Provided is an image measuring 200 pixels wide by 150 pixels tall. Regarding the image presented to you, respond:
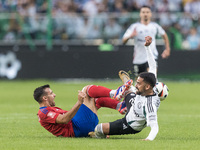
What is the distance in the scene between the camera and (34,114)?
44.3ft

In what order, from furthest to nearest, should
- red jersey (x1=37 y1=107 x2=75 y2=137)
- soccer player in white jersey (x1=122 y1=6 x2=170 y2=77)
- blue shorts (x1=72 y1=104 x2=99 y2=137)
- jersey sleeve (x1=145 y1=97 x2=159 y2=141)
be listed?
soccer player in white jersey (x1=122 y1=6 x2=170 y2=77), blue shorts (x1=72 y1=104 x2=99 y2=137), red jersey (x1=37 y1=107 x2=75 y2=137), jersey sleeve (x1=145 y1=97 x2=159 y2=141)

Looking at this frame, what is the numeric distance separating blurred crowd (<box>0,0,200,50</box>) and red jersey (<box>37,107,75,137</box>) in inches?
515

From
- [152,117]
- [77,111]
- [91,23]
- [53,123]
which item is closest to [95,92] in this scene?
[77,111]

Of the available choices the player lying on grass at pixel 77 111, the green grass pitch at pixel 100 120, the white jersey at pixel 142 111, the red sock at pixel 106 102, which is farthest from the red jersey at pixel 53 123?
the white jersey at pixel 142 111

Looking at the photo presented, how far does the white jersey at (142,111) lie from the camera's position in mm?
8438

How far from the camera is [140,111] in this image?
8.65m

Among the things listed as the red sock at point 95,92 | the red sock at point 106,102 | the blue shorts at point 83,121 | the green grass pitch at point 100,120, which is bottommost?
the green grass pitch at point 100,120

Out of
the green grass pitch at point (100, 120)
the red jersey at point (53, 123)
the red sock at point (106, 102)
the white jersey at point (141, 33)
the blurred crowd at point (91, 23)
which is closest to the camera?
the green grass pitch at point (100, 120)

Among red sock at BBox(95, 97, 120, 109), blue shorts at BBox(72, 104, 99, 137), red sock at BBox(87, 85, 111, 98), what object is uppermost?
red sock at BBox(87, 85, 111, 98)

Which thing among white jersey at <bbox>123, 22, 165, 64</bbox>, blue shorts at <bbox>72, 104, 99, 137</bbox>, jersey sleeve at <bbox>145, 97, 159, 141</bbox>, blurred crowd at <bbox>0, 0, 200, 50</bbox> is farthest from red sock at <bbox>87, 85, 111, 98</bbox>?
blurred crowd at <bbox>0, 0, 200, 50</bbox>

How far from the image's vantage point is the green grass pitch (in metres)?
8.27

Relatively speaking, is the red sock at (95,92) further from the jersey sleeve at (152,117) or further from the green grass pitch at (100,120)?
the jersey sleeve at (152,117)

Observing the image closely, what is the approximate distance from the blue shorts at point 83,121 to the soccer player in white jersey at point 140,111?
0.12 meters

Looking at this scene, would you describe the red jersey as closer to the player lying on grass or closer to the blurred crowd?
the player lying on grass
